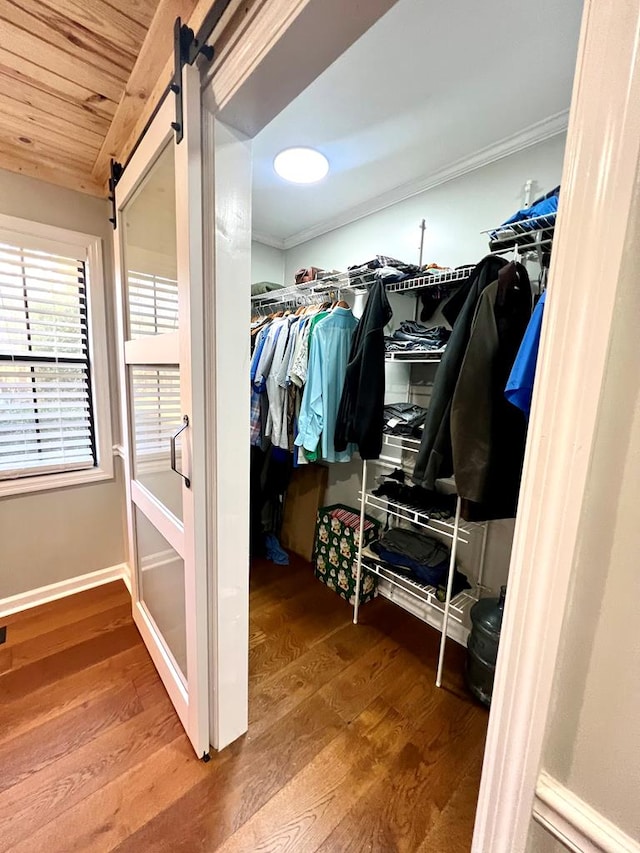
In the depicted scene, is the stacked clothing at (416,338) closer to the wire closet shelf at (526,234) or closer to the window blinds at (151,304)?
the wire closet shelf at (526,234)

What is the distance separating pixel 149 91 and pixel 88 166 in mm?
820

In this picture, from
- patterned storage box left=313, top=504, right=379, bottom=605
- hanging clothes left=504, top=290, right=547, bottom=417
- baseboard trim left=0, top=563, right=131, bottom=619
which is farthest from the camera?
patterned storage box left=313, top=504, right=379, bottom=605

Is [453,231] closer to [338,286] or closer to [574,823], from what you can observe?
[338,286]

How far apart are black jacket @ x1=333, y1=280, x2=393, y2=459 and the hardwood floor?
41.4 inches

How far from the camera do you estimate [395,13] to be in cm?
111

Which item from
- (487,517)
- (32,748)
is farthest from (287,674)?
(487,517)

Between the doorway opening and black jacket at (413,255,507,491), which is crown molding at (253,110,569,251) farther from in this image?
black jacket at (413,255,507,491)

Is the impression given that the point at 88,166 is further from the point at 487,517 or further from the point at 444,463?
the point at 487,517

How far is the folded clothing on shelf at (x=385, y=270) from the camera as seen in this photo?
5.76ft

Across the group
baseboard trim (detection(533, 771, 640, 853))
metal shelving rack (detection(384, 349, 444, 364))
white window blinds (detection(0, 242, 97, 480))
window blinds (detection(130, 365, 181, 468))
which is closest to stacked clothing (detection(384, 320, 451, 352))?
metal shelving rack (detection(384, 349, 444, 364))

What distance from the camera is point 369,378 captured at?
1.69 meters

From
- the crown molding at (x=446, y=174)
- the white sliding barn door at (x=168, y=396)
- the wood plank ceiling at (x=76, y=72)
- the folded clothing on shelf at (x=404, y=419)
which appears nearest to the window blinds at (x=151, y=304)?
the white sliding barn door at (x=168, y=396)

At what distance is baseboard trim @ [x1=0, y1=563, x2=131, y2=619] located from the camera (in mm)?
1962

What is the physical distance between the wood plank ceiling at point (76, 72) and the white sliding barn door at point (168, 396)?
194 mm
